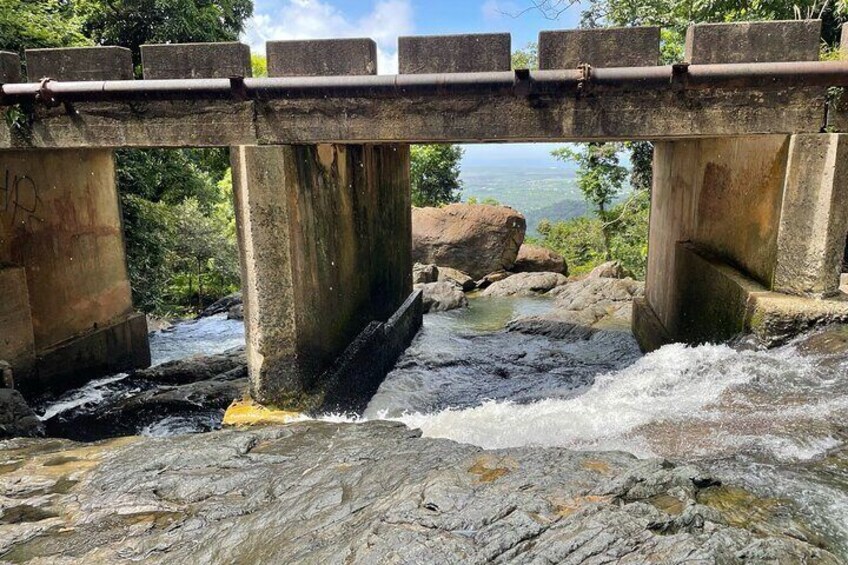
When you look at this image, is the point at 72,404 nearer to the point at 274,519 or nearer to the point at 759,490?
the point at 274,519

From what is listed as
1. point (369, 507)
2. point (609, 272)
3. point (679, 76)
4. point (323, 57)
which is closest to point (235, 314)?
point (609, 272)

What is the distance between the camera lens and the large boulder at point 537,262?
20281mm

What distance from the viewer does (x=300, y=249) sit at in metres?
5.96

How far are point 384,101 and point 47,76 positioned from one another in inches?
126

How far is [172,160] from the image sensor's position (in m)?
14.2

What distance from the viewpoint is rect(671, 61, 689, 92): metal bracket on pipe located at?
500 centimetres

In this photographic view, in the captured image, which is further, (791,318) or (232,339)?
(232,339)

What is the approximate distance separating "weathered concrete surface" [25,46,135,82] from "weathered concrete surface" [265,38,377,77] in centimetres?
140

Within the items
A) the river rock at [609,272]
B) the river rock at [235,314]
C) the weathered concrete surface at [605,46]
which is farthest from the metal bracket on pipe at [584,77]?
the river rock at [609,272]

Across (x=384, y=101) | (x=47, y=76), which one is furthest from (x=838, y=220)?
(x=47, y=76)

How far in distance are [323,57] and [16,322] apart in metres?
5.11

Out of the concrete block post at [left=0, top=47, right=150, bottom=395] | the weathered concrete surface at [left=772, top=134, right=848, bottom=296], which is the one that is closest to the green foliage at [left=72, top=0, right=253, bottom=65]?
the concrete block post at [left=0, top=47, right=150, bottom=395]

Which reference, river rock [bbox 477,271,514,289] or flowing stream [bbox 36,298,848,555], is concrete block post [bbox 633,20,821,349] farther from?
river rock [bbox 477,271,514,289]

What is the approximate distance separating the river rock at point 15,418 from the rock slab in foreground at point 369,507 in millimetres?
1238
